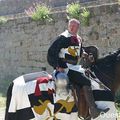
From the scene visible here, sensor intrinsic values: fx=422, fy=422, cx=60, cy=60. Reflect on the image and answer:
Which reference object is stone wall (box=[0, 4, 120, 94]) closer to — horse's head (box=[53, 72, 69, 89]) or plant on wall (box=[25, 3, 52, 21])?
plant on wall (box=[25, 3, 52, 21])

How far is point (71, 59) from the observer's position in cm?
621

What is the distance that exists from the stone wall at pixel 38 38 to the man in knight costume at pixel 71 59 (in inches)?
190

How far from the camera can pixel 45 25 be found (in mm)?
13695

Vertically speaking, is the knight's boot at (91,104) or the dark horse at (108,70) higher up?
the dark horse at (108,70)

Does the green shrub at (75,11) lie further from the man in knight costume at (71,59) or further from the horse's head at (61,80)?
the horse's head at (61,80)

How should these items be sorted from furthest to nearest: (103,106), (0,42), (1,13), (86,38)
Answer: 1. (1,13)
2. (0,42)
3. (86,38)
4. (103,106)

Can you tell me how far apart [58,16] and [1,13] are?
8133 millimetres

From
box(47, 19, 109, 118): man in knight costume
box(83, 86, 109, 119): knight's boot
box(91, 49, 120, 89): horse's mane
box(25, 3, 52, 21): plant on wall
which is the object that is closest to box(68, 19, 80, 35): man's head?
box(47, 19, 109, 118): man in knight costume

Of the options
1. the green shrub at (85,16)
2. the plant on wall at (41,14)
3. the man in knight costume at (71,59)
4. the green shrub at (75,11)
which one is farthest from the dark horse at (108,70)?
the plant on wall at (41,14)

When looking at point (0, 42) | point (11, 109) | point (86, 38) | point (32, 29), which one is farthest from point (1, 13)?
point (11, 109)

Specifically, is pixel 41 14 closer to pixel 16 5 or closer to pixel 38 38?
pixel 38 38

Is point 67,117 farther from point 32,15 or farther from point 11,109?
point 32,15

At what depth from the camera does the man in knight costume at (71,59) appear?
5.99 m

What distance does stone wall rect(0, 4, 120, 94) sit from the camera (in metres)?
11.1
